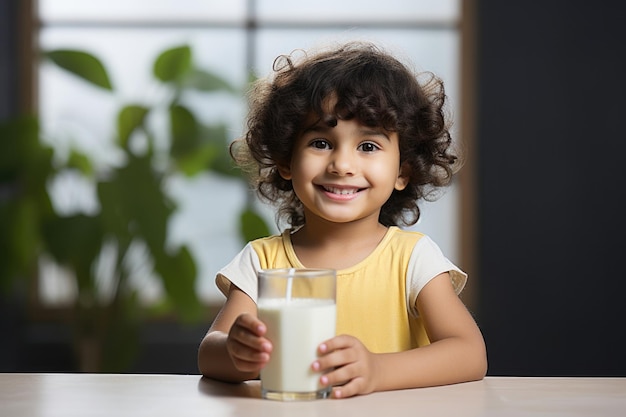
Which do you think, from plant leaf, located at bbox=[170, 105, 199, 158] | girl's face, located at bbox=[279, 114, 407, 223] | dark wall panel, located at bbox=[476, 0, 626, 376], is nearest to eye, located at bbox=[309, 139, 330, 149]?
girl's face, located at bbox=[279, 114, 407, 223]

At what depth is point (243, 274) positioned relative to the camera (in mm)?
1136

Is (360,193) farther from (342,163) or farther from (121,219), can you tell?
(121,219)

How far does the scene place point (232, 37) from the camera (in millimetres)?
3885

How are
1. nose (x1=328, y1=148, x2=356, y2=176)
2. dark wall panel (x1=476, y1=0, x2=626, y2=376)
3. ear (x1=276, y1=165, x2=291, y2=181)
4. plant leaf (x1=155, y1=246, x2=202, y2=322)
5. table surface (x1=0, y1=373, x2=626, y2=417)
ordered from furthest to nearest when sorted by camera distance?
dark wall panel (x1=476, y1=0, x2=626, y2=376)
plant leaf (x1=155, y1=246, x2=202, y2=322)
ear (x1=276, y1=165, x2=291, y2=181)
nose (x1=328, y1=148, x2=356, y2=176)
table surface (x1=0, y1=373, x2=626, y2=417)

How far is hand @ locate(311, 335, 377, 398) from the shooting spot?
2.74 feet

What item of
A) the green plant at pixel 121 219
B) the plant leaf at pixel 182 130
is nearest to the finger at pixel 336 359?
the green plant at pixel 121 219

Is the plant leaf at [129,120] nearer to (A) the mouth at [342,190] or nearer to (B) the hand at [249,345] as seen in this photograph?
(A) the mouth at [342,190]

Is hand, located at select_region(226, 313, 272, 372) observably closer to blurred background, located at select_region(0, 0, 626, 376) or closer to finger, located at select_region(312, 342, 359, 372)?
finger, located at select_region(312, 342, 359, 372)

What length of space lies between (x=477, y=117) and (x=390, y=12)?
1.95 ft

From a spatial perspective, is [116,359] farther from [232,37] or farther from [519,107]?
[519,107]

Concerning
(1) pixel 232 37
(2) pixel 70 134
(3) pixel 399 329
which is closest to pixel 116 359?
(2) pixel 70 134

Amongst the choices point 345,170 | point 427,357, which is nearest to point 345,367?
point 427,357

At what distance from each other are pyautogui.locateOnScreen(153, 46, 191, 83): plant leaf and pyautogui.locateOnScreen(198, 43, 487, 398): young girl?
7.18 feet

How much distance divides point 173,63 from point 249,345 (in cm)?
265
